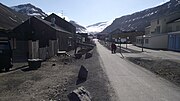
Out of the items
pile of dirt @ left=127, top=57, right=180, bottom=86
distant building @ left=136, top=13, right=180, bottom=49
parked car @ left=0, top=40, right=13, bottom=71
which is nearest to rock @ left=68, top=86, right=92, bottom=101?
pile of dirt @ left=127, top=57, right=180, bottom=86

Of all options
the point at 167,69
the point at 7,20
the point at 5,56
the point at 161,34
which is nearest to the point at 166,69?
the point at 167,69

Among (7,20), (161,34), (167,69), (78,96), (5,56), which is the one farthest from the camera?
(161,34)

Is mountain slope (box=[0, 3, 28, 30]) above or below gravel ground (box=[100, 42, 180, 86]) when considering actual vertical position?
above

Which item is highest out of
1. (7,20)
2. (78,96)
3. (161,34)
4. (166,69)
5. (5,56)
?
(7,20)

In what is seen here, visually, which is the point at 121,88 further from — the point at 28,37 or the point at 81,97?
the point at 28,37

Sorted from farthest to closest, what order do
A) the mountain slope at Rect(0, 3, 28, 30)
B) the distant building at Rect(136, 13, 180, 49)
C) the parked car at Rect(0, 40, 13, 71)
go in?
the distant building at Rect(136, 13, 180, 49) → the mountain slope at Rect(0, 3, 28, 30) → the parked car at Rect(0, 40, 13, 71)

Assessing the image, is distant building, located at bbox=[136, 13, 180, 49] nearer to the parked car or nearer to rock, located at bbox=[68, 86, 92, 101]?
the parked car

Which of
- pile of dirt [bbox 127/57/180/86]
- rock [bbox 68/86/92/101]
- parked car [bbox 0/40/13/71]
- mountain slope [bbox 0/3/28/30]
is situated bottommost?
pile of dirt [bbox 127/57/180/86]

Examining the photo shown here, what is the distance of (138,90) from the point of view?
11.2 meters

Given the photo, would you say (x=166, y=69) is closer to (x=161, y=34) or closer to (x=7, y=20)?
(x=161, y=34)

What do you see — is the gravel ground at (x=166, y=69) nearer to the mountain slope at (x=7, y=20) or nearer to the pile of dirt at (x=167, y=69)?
the pile of dirt at (x=167, y=69)

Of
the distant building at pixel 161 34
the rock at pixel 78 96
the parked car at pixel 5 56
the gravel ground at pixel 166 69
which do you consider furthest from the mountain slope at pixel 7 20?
the rock at pixel 78 96

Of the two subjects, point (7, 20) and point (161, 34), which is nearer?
point (7, 20)

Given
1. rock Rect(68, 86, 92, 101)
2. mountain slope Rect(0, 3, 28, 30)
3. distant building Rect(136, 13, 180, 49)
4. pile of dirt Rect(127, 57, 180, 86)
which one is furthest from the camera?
distant building Rect(136, 13, 180, 49)
